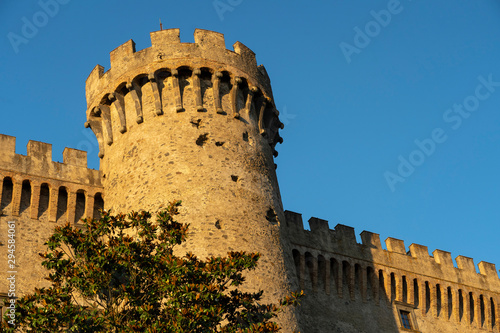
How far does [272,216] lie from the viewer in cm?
2242

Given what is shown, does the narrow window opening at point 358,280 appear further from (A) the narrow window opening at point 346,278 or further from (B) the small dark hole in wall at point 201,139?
(B) the small dark hole in wall at point 201,139

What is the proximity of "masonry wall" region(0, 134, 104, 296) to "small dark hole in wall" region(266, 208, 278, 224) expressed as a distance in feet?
16.7

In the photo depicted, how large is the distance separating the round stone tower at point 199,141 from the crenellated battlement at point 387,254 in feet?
10.1

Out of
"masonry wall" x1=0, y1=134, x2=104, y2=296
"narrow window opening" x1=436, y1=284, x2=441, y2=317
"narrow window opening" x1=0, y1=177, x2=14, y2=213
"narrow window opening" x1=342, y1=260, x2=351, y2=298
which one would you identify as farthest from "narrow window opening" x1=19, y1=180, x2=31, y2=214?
"narrow window opening" x1=436, y1=284, x2=441, y2=317

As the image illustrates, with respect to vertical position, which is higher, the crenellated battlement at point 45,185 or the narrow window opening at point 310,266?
the crenellated battlement at point 45,185

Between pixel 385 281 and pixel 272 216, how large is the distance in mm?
6519

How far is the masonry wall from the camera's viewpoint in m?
21.1

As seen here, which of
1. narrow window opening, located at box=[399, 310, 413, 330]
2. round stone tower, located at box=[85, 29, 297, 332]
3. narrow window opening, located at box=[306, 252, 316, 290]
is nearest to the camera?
round stone tower, located at box=[85, 29, 297, 332]

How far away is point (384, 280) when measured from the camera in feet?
88.7

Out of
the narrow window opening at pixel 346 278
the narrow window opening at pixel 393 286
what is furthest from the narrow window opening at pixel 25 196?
the narrow window opening at pixel 393 286

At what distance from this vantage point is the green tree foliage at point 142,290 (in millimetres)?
16047

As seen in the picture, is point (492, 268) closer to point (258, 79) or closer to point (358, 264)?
point (358, 264)

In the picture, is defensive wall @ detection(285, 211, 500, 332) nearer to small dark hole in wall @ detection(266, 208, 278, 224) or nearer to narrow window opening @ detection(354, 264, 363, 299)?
narrow window opening @ detection(354, 264, 363, 299)

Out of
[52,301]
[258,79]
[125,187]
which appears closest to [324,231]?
[258,79]
